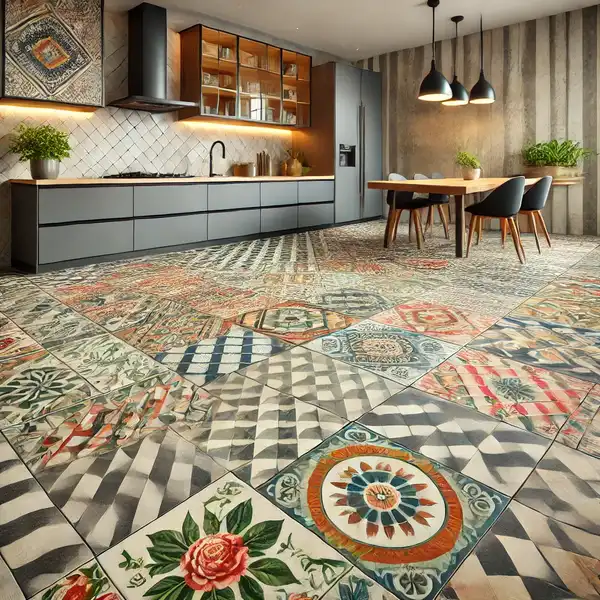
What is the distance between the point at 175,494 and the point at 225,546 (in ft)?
0.79

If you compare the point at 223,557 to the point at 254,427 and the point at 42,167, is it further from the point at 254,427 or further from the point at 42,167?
the point at 42,167

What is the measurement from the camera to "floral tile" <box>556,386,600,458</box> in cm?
150

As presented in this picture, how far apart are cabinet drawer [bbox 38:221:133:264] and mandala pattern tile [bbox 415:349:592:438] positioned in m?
3.53

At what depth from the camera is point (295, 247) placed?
5.57 m

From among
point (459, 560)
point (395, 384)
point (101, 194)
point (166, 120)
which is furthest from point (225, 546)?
point (166, 120)

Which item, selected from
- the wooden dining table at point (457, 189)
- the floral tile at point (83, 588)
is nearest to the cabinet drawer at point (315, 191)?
the wooden dining table at point (457, 189)

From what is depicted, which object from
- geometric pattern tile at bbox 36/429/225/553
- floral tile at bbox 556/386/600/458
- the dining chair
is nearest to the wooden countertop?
the dining chair

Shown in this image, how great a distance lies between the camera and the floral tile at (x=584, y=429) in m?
1.50

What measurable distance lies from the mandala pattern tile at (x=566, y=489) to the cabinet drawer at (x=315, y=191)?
570cm

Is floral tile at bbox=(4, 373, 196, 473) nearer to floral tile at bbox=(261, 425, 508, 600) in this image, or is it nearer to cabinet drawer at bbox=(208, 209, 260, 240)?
floral tile at bbox=(261, 425, 508, 600)

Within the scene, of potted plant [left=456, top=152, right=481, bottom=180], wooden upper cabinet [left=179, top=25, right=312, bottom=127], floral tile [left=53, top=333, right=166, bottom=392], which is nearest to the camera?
floral tile [left=53, top=333, right=166, bottom=392]

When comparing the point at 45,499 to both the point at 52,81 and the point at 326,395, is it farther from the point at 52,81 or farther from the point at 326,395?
the point at 52,81

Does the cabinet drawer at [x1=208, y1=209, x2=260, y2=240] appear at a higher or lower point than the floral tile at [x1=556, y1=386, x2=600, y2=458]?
higher

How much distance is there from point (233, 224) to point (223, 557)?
5.03 m
